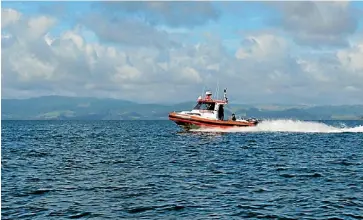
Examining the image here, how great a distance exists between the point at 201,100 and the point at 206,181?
160 ft

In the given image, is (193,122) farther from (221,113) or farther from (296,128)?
(296,128)

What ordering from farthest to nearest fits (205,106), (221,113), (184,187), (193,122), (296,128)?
1. (296,128)
2. (221,113)
3. (205,106)
4. (193,122)
5. (184,187)

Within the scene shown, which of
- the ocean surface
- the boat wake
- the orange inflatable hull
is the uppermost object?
the orange inflatable hull

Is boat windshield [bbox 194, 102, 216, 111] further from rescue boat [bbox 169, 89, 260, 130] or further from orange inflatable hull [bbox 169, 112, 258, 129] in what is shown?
orange inflatable hull [bbox 169, 112, 258, 129]

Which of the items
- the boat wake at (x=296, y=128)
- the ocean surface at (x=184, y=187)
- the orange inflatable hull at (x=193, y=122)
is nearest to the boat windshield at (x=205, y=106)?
the orange inflatable hull at (x=193, y=122)

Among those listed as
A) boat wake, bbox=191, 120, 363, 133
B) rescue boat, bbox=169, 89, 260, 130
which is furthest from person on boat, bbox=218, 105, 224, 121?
boat wake, bbox=191, 120, 363, 133

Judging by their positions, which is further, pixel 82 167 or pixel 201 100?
pixel 201 100

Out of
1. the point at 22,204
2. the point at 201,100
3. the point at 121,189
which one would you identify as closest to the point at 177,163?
the point at 121,189

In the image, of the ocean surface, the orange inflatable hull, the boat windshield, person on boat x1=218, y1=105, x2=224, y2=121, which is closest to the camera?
the ocean surface

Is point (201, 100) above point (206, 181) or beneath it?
above

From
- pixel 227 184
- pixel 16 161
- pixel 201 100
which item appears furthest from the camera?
pixel 201 100

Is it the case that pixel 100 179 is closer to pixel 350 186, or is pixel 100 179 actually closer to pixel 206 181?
pixel 206 181

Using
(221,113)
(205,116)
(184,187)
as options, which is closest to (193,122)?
(205,116)

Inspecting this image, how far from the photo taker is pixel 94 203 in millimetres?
21281
